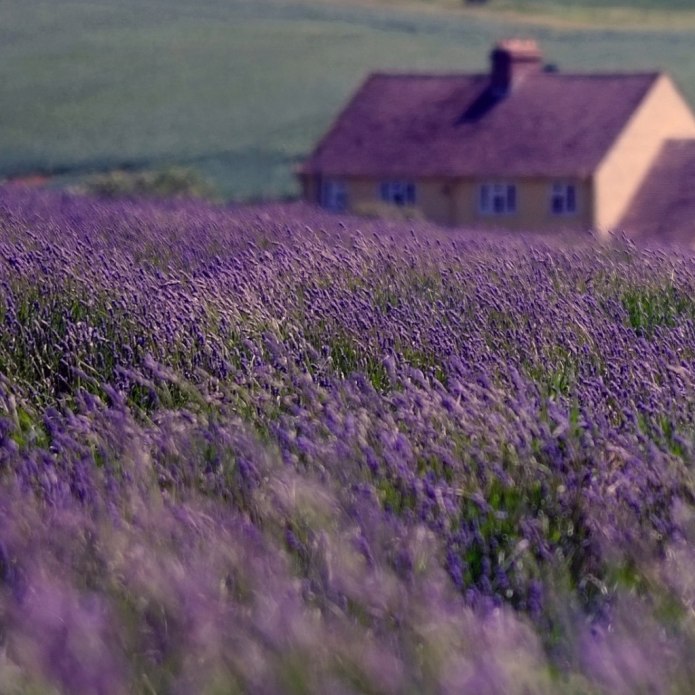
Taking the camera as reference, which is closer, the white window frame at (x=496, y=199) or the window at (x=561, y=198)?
the window at (x=561, y=198)

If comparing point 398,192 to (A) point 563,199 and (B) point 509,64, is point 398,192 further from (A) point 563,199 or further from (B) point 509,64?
(B) point 509,64

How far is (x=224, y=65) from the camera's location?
52.2 meters

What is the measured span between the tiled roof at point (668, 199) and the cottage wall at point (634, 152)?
25 cm

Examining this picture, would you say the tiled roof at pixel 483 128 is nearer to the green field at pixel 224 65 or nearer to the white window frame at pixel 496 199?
the white window frame at pixel 496 199

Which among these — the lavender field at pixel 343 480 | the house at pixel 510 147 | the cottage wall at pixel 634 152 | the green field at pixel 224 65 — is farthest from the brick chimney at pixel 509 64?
the lavender field at pixel 343 480

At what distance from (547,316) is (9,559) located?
2.24 meters

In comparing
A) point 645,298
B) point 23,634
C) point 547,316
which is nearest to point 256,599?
point 23,634

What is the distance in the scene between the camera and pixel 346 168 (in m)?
31.4

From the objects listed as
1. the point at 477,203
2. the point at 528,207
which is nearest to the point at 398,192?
the point at 477,203

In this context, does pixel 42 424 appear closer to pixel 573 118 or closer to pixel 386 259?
pixel 386 259

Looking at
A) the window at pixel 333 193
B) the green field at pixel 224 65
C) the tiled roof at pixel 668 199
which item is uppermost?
the tiled roof at pixel 668 199

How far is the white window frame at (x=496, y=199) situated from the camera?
1204 inches

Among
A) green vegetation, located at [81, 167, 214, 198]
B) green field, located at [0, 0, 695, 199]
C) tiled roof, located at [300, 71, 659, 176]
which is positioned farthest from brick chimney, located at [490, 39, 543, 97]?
green vegetation, located at [81, 167, 214, 198]

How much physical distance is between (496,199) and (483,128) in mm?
1631
